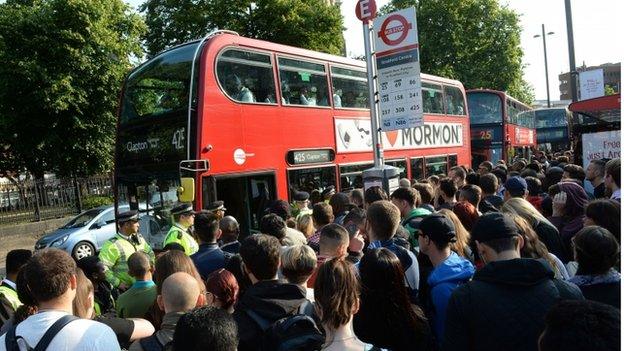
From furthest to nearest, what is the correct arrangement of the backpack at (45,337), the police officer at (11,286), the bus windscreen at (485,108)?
the bus windscreen at (485,108) < the police officer at (11,286) < the backpack at (45,337)

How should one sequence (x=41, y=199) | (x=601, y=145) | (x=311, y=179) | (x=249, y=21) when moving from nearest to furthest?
(x=311, y=179) < (x=601, y=145) < (x=41, y=199) < (x=249, y=21)

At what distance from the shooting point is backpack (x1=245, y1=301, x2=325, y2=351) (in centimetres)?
246

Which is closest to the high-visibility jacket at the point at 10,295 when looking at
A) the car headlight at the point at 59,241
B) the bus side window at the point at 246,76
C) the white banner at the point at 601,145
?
the bus side window at the point at 246,76

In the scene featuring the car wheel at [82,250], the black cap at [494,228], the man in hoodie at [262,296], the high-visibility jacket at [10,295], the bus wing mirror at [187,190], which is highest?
the bus wing mirror at [187,190]

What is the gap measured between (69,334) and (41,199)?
17.6 metres

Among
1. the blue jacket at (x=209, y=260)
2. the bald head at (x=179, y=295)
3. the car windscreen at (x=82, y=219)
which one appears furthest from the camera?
the car windscreen at (x=82, y=219)

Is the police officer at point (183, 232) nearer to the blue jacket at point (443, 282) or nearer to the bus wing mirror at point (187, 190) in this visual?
the bus wing mirror at point (187, 190)

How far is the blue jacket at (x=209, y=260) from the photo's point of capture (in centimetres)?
442

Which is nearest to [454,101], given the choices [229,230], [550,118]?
[229,230]

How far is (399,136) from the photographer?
11477 mm

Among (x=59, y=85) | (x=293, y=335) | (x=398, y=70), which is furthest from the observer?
(x=59, y=85)

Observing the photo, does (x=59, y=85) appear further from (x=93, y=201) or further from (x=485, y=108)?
(x=485, y=108)

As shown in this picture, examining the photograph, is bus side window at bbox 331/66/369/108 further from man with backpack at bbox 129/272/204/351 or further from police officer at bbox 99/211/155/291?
man with backpack at bbox 129/272/204/351

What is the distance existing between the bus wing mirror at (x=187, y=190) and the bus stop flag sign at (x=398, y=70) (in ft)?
9.01
